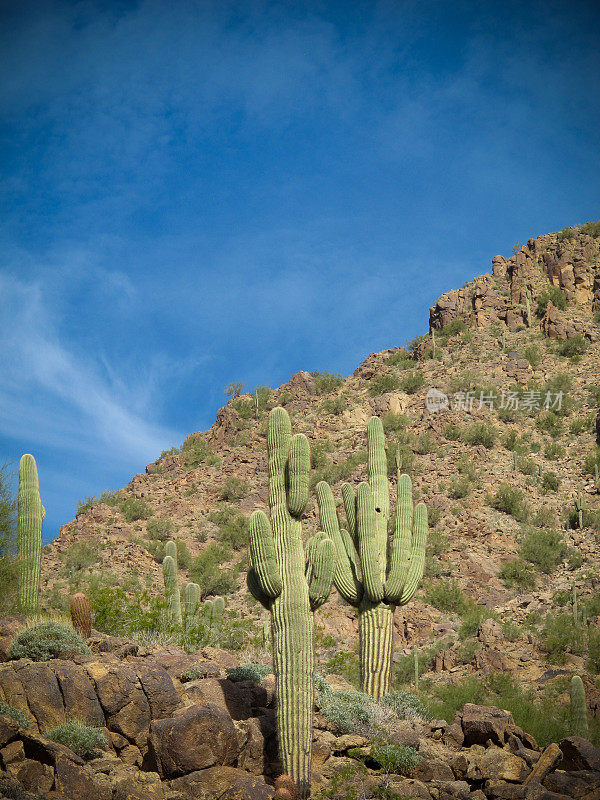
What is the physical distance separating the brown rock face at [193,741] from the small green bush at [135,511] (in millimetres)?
24790

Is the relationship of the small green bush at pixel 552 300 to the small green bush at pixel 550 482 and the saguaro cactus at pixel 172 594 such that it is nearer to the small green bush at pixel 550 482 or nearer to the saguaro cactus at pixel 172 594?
the small green bush at pixel 550 482

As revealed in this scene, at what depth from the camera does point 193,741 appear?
31.0 ft

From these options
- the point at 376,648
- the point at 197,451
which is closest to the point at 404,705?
the point at 376,648

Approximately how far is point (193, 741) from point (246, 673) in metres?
3.19


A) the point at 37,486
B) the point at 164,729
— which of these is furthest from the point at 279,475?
the point at 37,486

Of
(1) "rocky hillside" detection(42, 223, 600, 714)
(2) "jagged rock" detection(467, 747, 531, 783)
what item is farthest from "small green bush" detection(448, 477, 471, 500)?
(2) "jagged rock" detection(467, 747, 531, 783)

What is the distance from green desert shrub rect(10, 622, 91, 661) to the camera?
11438 mm

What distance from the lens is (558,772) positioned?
34.9ft

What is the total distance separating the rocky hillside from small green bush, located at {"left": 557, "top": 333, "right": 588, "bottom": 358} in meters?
0.07

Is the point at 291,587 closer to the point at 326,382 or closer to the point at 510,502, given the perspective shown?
the point at 510,502

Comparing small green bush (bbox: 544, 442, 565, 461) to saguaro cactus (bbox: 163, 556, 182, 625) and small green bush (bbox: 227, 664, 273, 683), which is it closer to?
saguaro cactus (bbox: 163, 556, 182, 625)

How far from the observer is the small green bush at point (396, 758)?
421 inches

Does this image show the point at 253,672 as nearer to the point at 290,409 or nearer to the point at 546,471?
the point at 546,471

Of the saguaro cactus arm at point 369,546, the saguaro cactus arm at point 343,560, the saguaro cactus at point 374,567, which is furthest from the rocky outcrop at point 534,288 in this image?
the saguaro cactus arm at point 369,546
